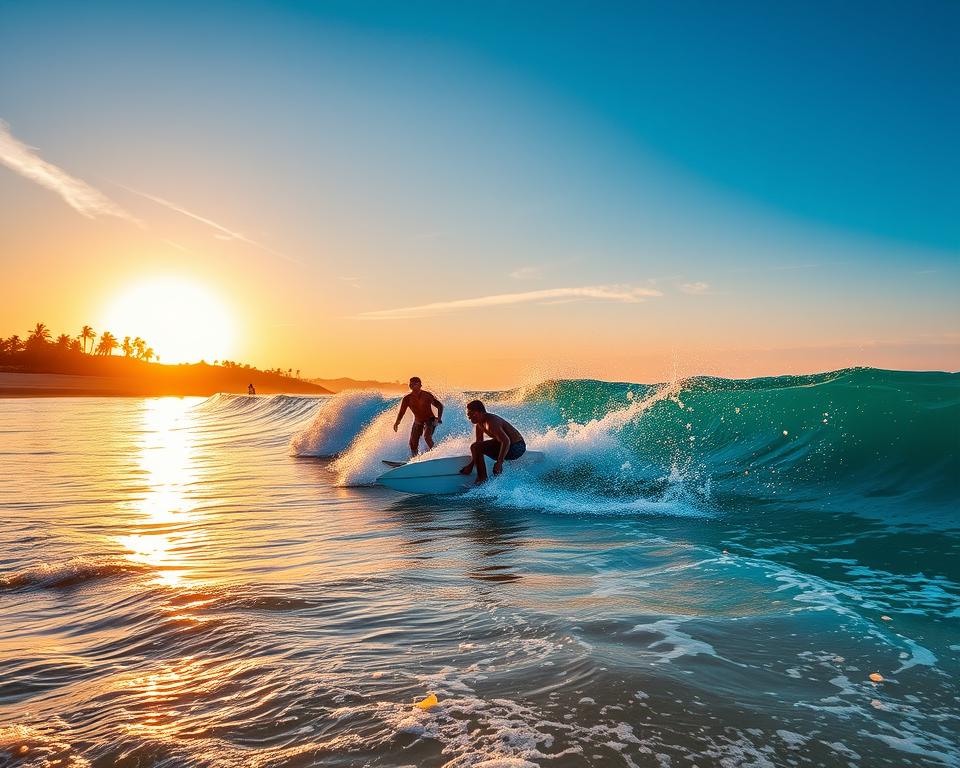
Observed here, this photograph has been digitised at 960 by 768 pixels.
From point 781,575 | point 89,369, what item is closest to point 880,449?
point 781,575

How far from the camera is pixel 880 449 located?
12.5 metres

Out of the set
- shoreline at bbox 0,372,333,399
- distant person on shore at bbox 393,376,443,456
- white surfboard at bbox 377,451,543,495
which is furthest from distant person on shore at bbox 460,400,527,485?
shoreline at bbox 0,372,333,399

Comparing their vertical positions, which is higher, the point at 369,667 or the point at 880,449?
the point at 880,449

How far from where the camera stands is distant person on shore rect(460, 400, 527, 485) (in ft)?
38.2

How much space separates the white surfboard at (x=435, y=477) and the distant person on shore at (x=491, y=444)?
0.55ft

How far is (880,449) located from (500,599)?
10.3 m

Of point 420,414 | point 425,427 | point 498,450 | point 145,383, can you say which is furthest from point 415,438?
point 145,383

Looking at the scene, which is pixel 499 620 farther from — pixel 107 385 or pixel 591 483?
pixel 107 385

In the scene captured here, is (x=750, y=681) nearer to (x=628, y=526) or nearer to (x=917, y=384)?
(x=628, y=526)

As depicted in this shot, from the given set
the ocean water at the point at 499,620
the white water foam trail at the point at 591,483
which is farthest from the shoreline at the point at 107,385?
the ocean water at the point at 499,620

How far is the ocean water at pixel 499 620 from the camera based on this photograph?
314 centimetres

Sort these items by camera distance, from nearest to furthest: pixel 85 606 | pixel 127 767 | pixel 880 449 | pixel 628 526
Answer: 1. pixel 127 767
2. pixel 85 606
3. pixel 628 526
4. pixel 880 449

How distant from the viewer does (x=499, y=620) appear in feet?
15.6

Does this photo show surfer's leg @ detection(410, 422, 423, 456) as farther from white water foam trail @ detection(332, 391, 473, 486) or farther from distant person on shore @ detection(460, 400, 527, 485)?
distant person on shore @ detection(460, 400, 527, 485)
